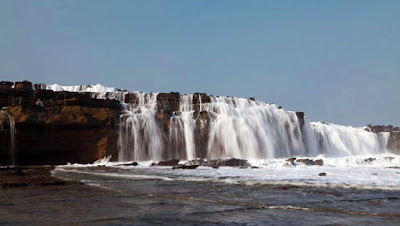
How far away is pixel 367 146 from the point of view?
69.7 meters

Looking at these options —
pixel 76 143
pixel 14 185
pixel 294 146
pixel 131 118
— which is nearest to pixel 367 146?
pixel 294 146

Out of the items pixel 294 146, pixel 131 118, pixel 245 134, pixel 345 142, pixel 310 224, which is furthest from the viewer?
pixel 345 142

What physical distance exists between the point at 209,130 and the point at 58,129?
16.5 meters

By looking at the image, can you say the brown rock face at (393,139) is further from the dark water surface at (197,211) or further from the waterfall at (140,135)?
the dark water surface at (197,211)

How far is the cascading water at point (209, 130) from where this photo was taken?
42.4 m

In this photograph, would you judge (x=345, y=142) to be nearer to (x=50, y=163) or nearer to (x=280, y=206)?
(x=50, y=163)

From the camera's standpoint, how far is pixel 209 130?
150 ft

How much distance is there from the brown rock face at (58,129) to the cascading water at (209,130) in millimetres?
2163

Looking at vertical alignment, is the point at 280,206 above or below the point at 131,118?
below

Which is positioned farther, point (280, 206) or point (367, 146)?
point (367, 146)

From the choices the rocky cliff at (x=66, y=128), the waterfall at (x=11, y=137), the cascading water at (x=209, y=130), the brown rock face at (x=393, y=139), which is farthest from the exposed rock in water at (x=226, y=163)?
the brown rock face at (x=393, y=139)

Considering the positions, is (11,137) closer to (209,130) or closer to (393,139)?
(209,130)

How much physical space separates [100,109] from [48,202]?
35.8 metres

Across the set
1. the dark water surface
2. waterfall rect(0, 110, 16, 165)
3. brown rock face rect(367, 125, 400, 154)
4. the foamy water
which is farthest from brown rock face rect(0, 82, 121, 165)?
brown rock face rect(367, 125, 400, 154)
